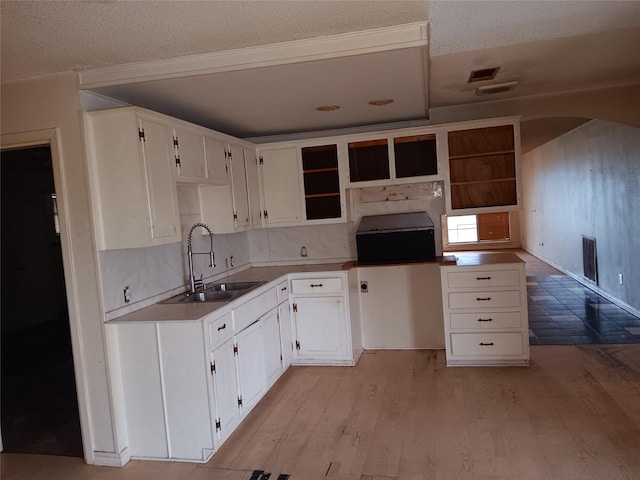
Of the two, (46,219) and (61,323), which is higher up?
(46,219)

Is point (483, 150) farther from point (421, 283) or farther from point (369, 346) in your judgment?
point (369, 346)

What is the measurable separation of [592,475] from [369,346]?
2368mm

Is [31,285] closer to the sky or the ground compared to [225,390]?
closer to the sky

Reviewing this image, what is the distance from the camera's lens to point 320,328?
4070 millimetres

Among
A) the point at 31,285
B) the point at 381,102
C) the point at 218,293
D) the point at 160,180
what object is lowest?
the point at 31,285

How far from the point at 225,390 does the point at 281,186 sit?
2.15 metres

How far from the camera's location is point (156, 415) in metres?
2.70

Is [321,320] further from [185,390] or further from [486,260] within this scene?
[185,390]

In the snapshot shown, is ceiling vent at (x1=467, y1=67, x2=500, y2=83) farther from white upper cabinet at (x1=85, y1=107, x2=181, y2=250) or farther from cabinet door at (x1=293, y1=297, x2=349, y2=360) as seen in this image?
white upper cabinet at (x1=85, y1=107, x2=181, y2=250)

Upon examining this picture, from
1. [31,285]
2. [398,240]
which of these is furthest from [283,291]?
[31,285]

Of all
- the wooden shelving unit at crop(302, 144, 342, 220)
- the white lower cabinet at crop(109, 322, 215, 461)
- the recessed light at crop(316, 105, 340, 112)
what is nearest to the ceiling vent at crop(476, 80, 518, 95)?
the recessed light at crop(316, 105, 340, 112)

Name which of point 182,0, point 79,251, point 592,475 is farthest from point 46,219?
point 592,475

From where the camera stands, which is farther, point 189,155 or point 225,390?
point 189,155

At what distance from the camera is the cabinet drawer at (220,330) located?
2.68m
